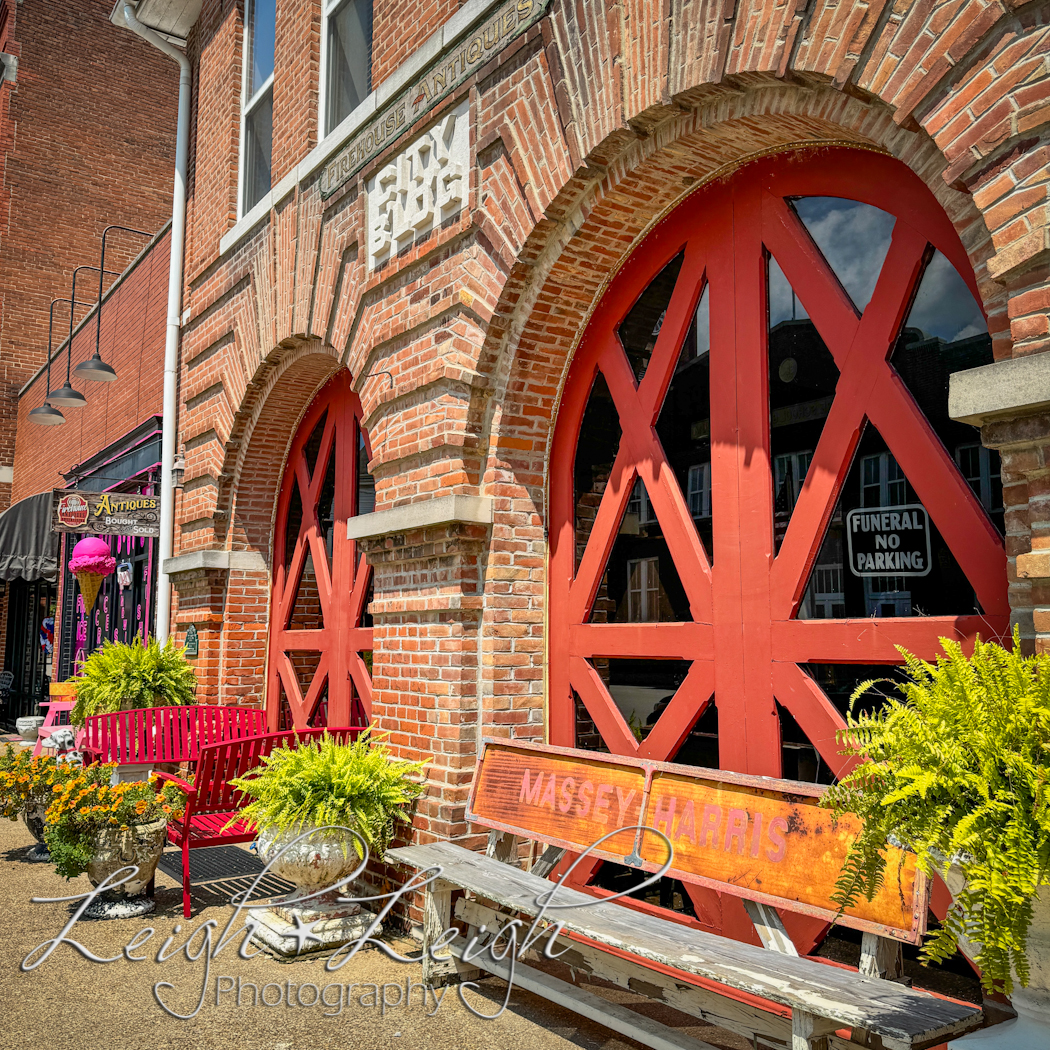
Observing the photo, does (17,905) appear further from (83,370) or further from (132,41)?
(132,41)

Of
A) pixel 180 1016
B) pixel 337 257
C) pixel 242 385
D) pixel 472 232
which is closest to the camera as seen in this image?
pixel 180 1016

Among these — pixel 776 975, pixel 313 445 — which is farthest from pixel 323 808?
pixel 313 445

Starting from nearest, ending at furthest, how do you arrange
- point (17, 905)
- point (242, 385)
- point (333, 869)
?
point (333, 869)
point (17, 905)
point (242, 385)

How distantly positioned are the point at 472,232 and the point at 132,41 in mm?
19657

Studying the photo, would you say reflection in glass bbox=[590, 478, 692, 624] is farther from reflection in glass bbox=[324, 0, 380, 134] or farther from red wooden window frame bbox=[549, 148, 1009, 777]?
reflection in glass bbox=[324, 0, 380, 134]

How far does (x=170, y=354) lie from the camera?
10320 mm

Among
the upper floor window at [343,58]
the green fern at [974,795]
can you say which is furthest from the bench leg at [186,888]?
the upper floor window at [343,58]

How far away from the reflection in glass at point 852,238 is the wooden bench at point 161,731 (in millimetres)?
6264

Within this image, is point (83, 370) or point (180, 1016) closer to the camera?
point (180, 1016)

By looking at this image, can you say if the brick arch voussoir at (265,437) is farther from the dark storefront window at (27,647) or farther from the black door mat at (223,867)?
the dark storefront window at (27,647)

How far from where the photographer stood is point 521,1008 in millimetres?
4352

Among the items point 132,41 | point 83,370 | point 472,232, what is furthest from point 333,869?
point 132,41

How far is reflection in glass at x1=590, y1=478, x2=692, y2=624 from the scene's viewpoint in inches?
194

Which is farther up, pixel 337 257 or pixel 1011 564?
pixel 337 257
